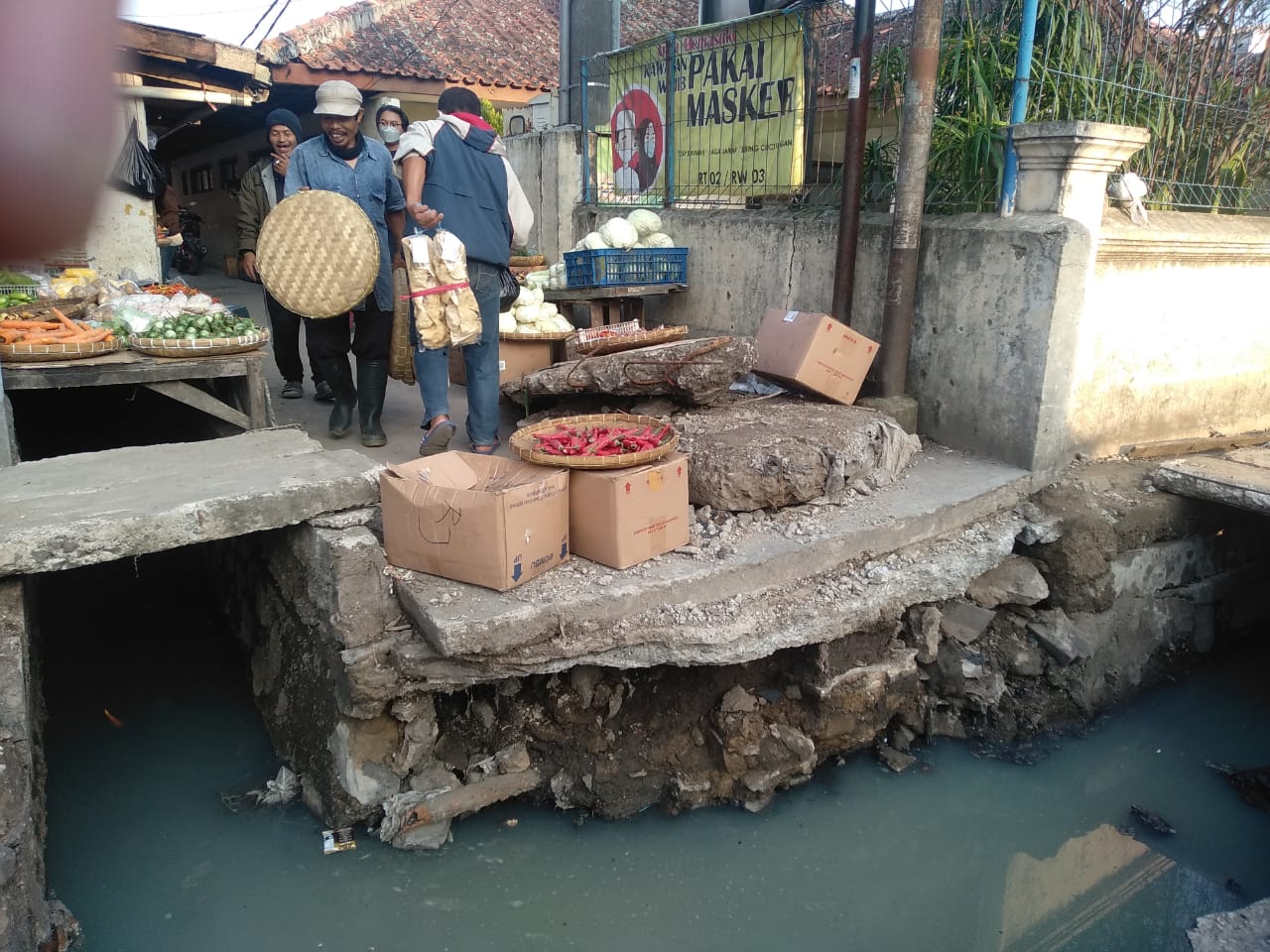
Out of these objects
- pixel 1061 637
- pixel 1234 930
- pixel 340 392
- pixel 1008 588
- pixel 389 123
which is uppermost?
pixel 389 123

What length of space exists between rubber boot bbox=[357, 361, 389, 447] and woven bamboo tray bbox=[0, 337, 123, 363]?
4.24 ft

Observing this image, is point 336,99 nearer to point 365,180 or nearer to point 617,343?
point 365,180

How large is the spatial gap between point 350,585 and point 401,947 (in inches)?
52.2

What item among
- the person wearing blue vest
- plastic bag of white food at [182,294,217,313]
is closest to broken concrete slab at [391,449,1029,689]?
the person wearing blue vest

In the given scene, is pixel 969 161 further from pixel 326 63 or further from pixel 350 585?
pixel 326 63

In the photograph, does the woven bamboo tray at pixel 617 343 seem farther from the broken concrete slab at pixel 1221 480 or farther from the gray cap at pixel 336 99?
the broken concrete slab at pixel 1221 480

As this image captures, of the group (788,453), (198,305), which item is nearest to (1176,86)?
(788,453)

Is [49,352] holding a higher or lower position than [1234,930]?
higher

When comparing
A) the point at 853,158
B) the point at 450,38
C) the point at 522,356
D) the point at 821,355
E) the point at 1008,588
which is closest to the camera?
the point at 1008,588

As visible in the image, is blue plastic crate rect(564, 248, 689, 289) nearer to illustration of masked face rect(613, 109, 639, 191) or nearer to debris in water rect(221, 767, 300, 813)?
illustration of masked face rect(613, 109, 639, 191)

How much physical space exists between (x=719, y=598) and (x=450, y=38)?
15173mm

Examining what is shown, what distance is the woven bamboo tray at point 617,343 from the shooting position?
16.9ft

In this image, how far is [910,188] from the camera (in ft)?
15.5

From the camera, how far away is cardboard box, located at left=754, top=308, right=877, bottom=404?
15.9 feet
